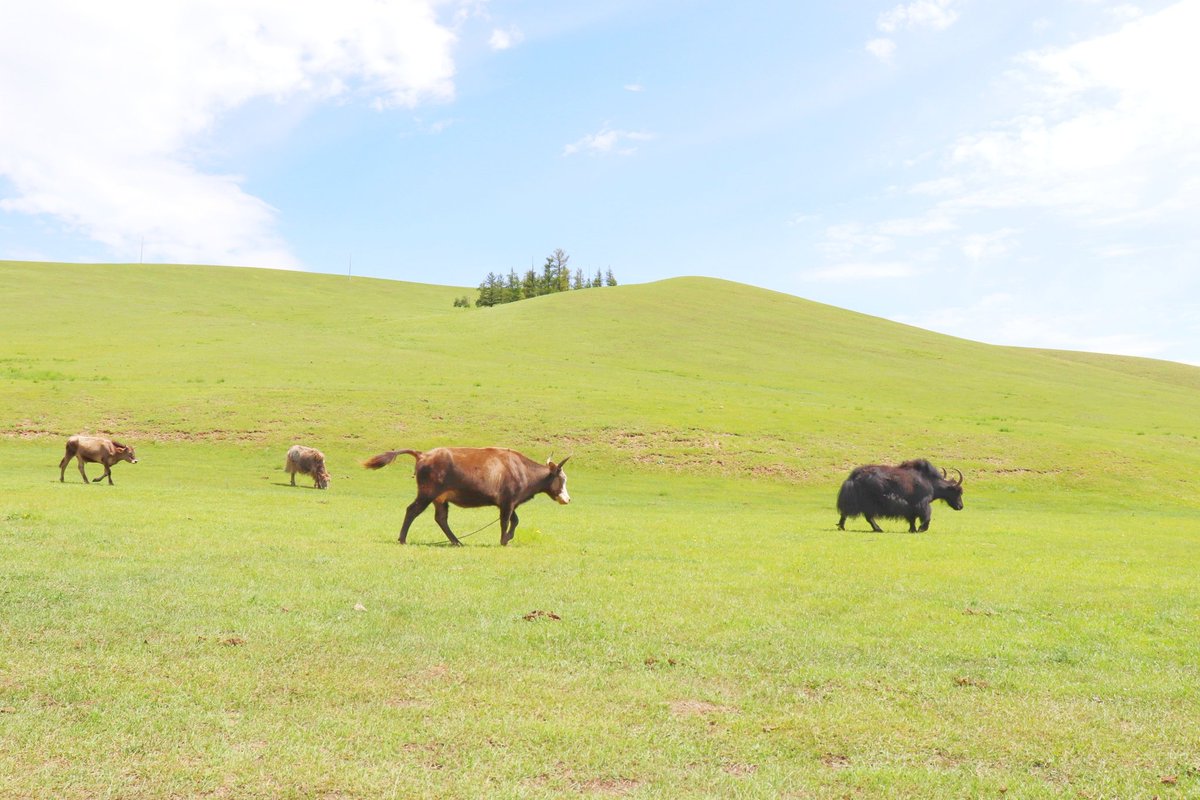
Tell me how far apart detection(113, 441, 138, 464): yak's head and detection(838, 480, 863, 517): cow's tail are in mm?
25795

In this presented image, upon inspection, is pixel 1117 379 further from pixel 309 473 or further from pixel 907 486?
pixel 309 473

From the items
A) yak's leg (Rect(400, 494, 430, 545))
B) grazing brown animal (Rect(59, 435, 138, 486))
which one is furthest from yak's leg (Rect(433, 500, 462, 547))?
grazing brown animal (Rect(59, 435, 138, 486))

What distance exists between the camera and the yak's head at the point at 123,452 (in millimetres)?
31141

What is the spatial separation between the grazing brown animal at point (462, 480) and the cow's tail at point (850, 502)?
1129 cm

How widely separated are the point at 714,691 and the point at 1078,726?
3.23 meters

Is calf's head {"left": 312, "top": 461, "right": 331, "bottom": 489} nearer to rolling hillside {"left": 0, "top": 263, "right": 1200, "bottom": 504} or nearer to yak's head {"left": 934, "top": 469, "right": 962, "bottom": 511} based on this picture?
rolling hillside {"left": 0, "top": 263, "right": 1200, "bottom": 504}

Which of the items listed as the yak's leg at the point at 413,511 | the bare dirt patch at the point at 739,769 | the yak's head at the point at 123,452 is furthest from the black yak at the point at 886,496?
the yak's head at the point at 123,452

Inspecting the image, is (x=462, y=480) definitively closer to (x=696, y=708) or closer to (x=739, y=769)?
(x=696, y=708)

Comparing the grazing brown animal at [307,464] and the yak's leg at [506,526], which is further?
the grazing brown animal at [307,464]

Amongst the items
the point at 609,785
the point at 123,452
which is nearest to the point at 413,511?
the point at 609,785

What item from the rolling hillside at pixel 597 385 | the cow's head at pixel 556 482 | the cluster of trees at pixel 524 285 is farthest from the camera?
the cluster of trees at pixel 524 285

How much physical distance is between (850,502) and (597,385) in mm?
33214

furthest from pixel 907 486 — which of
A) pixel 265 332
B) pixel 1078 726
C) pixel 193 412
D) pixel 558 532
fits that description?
pixel 265 332

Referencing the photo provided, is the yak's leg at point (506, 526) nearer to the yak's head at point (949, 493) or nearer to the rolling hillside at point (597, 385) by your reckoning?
the yak's head at point (949, 493)
